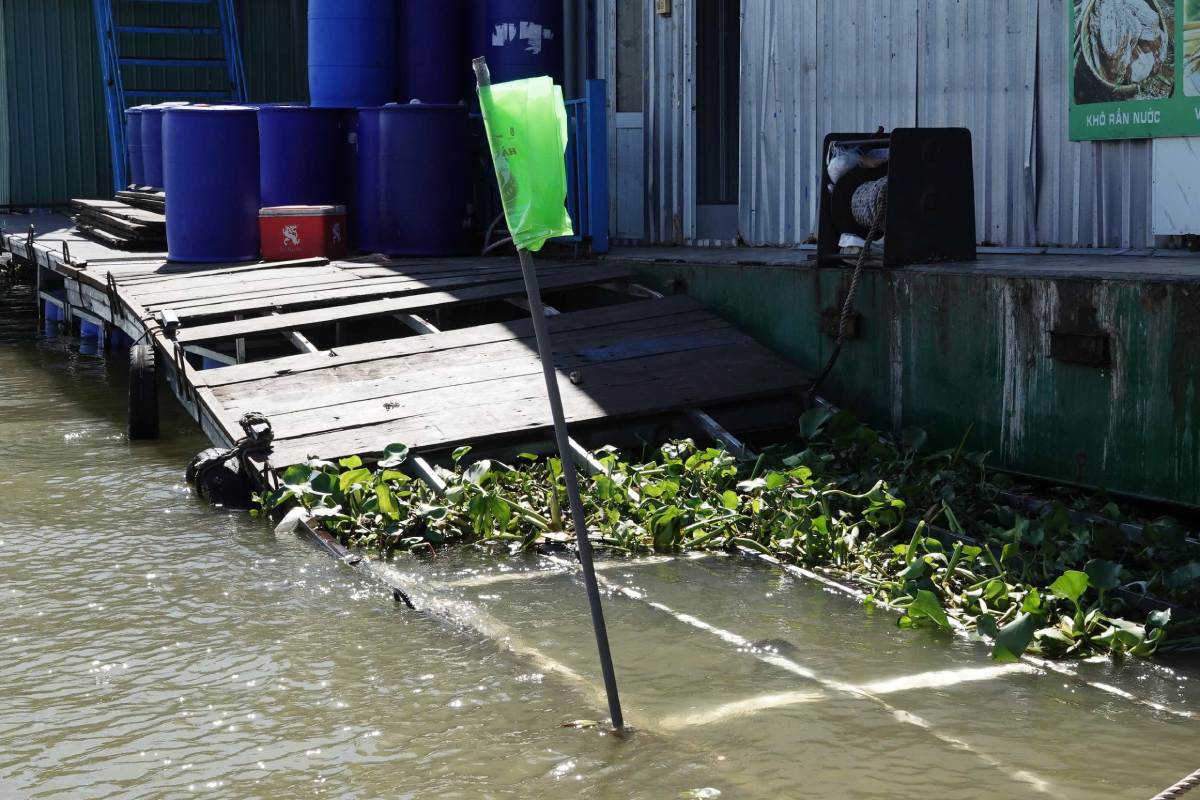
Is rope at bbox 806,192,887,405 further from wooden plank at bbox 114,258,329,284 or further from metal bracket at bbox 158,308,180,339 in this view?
wooden plank at bbox 114,258,329,284

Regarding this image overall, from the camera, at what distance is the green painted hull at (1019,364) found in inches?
212

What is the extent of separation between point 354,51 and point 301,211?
1.49m

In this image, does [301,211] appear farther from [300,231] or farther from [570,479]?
[570,479]

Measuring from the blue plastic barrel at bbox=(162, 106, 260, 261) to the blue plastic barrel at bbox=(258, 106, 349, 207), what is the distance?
14 centimetres

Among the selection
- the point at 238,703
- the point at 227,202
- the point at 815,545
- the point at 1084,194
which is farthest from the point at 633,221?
the point at 238,703

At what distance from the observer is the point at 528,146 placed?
3.43 metres

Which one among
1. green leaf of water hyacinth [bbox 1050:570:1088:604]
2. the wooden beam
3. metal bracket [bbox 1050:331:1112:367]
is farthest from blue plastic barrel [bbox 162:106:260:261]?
green leaf of water hyacinth [bbox 1050:570:1088:604]

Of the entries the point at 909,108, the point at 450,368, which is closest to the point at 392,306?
the point at 450,368

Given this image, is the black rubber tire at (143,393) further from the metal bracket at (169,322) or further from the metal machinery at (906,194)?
the metal machinery at (906,194)

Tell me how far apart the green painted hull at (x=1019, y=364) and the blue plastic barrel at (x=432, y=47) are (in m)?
4.28

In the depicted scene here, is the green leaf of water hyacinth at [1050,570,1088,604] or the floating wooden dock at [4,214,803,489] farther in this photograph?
the floating wooden dock at [4,214,803,489]

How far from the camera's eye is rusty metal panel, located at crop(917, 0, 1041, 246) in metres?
7.40

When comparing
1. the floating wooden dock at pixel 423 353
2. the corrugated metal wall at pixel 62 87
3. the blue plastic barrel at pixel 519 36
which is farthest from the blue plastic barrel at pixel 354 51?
the corrugated metal wall at pixel 62 87

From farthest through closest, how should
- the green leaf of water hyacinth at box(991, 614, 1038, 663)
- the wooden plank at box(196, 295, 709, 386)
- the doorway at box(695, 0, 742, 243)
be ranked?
the doorway at box(695, 0, 742, 243) < the wooden plank at box(196, 295, 709, 386) < the green leaf of water hyacinth at box(991, 614, 1038, 663)
